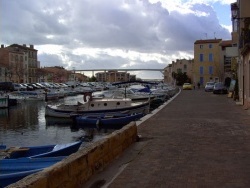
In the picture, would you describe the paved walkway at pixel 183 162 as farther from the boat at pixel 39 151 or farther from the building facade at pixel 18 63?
the building facade at pixel 18 63

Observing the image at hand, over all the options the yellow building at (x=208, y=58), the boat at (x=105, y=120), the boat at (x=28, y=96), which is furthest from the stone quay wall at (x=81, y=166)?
the yellow building at (x=208, y=58)

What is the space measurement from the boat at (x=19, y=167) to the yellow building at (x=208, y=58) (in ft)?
306

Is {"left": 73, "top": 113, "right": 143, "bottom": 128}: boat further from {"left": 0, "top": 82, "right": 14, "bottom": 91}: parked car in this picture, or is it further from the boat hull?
{"left": 0, "top": 82, "right": 14, "bottom": 91}: parked car

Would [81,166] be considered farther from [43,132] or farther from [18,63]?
[18,63]

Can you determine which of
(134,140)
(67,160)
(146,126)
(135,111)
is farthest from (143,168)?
(135,111)

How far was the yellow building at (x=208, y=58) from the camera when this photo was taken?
3976 inches

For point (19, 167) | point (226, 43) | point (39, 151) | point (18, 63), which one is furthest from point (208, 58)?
point (19, 167)

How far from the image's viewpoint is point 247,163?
31.3ft

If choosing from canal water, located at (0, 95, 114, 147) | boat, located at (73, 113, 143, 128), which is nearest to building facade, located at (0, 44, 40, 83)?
canal water, located at (0, 95, 114, 147)

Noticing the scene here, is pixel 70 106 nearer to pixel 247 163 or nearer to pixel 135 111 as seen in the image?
pixel 135 111

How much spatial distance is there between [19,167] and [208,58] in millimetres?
95654

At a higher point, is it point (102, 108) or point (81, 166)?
point (81, 166)

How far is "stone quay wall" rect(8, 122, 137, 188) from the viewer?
256 inches

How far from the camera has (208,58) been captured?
334 feet
